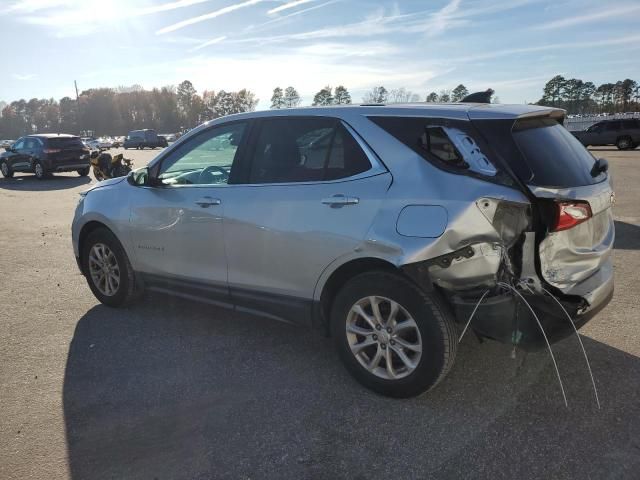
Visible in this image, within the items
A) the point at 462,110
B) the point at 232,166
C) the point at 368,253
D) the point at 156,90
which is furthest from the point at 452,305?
the point at 156,90

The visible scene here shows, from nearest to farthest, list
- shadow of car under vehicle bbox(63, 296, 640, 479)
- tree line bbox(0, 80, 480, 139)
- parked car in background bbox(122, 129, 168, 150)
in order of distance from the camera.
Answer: shadow of car under vehicle bbox(63, 296, 640, 479), parked car in background bbox(122, 129, 168, 150), tree line bbox(0, 80, 480, 139)

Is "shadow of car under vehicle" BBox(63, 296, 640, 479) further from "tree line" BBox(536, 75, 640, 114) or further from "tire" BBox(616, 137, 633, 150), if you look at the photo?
"tree line" BBox(536, 75, 640, 114)

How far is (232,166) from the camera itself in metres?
4.01

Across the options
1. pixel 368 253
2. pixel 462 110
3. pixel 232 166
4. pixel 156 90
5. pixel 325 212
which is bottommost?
pixel 368 253

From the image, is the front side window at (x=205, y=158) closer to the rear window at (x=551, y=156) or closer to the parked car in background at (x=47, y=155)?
the rear window at (x=551, y=156)

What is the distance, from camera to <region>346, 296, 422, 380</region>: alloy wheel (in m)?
3.15

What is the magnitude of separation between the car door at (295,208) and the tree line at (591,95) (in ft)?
286

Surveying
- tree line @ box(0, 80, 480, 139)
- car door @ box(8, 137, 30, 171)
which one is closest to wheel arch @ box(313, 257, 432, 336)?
car door @ box(8, 137, 30, 171)

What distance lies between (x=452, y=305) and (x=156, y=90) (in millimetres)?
150774

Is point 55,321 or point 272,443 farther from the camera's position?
point 55,321

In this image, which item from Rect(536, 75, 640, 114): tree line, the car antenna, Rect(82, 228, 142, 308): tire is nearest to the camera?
the car antenna

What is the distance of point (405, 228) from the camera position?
302 cm

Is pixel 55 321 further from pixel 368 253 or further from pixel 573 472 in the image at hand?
pixel 573 472

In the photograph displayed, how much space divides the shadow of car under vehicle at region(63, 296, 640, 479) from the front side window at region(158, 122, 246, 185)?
1348mm
